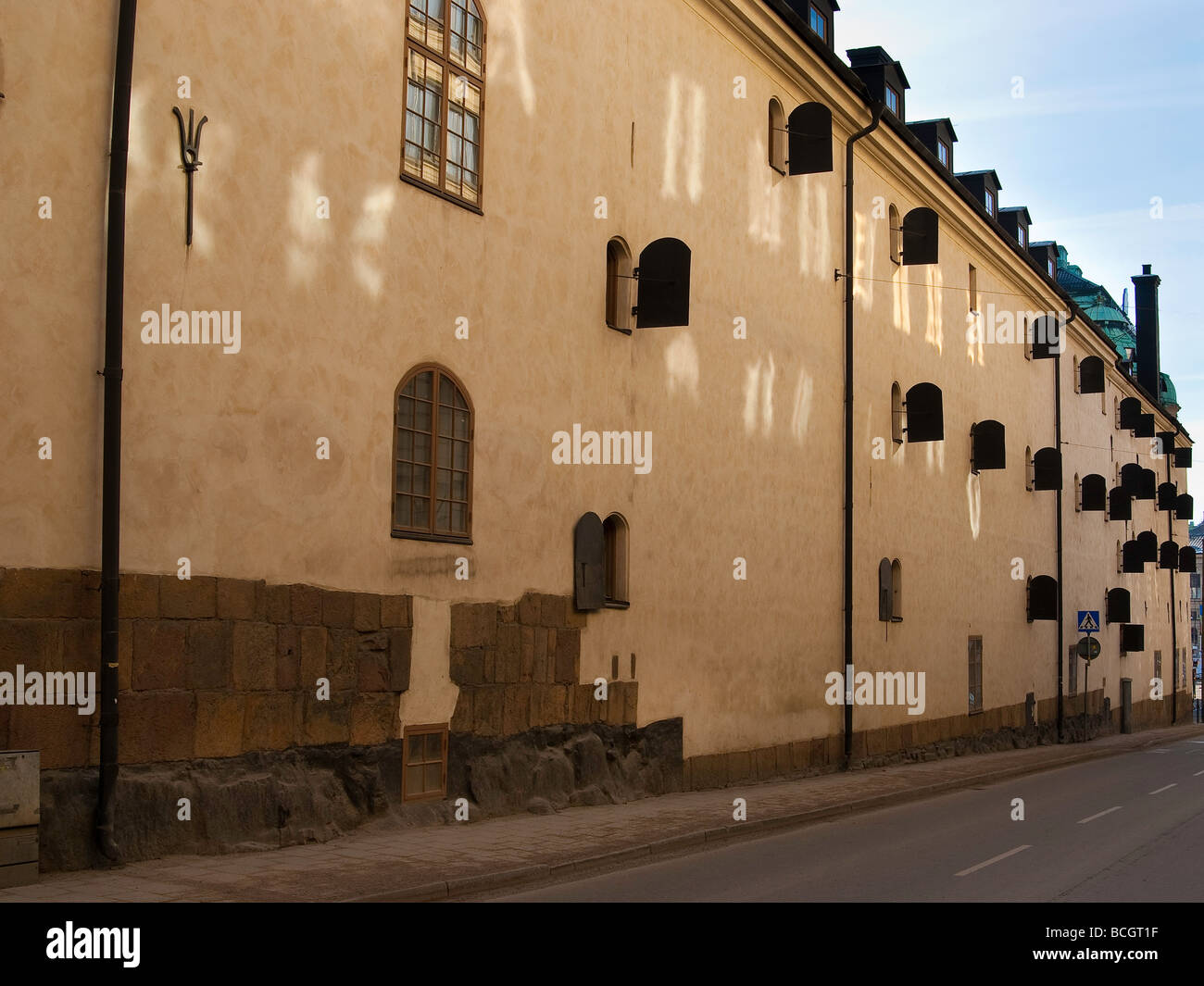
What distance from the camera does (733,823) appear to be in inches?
553

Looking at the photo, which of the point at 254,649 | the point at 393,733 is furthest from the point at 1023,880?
the point at 254,649

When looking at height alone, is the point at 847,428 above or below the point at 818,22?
below

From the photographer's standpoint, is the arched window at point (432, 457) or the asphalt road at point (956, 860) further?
the arched window at point (432, 457)

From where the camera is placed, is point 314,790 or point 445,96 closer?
point 314,790

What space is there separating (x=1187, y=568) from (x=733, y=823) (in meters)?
47.1

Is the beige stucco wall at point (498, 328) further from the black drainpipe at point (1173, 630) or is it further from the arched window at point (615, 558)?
the black drainpipe at point (1173, 630)

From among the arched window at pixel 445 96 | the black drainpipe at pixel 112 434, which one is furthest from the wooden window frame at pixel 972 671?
the black drainpipe at pixel 112 434

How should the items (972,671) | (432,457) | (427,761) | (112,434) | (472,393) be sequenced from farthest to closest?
(972,671) < (472,393) < (432,457) < (427,761) < (112,434)

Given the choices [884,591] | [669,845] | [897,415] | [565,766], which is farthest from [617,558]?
[897,415]

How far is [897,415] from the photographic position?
25562mm

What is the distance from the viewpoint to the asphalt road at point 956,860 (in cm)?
1032

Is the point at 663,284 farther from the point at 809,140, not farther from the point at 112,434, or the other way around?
the point at 112,434

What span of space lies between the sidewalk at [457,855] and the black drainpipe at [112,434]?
729mm

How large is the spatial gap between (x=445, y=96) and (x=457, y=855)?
709 centimetres
